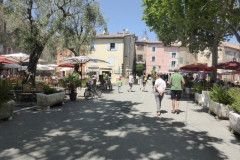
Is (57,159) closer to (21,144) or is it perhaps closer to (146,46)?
(21,144)

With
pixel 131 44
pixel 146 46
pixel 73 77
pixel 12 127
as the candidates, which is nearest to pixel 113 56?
pixel 131 44

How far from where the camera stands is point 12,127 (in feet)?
17.6

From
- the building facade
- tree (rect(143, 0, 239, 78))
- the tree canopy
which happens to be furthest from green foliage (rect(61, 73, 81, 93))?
the building facade

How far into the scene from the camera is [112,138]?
184 inches

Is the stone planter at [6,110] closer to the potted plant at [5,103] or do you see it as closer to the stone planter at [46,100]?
the potted plant at [5,103]

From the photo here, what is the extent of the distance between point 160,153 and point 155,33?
629 inches

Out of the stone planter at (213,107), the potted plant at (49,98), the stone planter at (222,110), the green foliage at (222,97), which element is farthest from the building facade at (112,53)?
the stone planter at (222,110)

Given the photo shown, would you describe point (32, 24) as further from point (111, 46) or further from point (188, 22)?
point (111, 46)

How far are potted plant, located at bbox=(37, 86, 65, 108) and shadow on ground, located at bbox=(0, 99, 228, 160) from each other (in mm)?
1333

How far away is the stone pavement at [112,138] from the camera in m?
3.78

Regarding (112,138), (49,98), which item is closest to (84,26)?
(49,98)

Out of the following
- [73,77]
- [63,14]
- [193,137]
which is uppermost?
[63,14]

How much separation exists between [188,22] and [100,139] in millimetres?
9240

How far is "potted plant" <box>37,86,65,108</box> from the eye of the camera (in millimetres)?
7941
